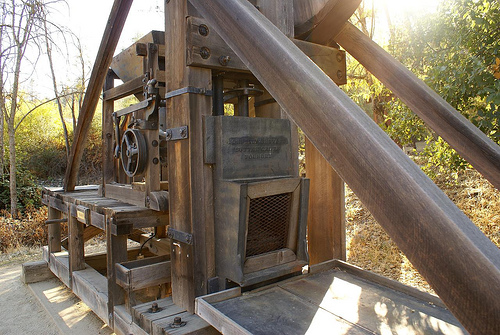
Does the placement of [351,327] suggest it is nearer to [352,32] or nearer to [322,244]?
[322,244]

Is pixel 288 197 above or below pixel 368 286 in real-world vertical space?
above

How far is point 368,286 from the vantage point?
2.21 metres

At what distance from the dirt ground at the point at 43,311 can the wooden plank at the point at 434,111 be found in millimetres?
3272

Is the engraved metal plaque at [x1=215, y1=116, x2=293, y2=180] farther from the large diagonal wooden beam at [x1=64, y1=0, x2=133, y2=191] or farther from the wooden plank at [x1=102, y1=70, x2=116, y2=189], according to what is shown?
the wooden plank at [x1=102, y1=70, x2=116, y2=189]

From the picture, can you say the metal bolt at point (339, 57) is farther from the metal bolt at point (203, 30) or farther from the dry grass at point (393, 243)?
the dry grass at point (393, 243)

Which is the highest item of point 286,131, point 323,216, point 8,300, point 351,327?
point 286,131

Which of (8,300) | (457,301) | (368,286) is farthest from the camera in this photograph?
(8,300)

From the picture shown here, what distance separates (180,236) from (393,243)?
414 cm

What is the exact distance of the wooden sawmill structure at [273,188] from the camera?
0.84m

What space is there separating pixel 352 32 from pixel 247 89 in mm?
750

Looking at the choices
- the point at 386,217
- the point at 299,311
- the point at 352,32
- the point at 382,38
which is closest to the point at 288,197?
the point at 299,311

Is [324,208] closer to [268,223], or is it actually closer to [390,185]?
[268,223]

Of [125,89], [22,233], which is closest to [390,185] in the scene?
[125,89]

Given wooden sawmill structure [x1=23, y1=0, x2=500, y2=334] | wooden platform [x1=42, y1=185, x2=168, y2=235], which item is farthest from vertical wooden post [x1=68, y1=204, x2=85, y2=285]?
wooden sawmill structure [x1=23, y1=0, x2=500, y2=334]
